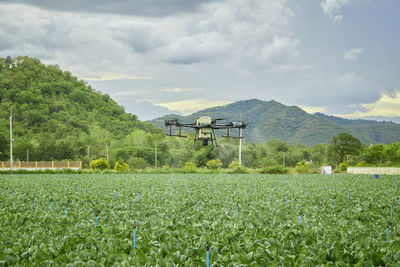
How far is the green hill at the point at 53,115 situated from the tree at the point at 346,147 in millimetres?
54297

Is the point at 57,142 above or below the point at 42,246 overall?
above

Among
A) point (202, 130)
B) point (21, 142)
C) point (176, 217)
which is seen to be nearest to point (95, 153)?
point (21, 142)

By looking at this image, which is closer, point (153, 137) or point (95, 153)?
point (95, 153)

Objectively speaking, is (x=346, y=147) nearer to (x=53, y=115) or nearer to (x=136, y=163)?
(x=136, y=163)

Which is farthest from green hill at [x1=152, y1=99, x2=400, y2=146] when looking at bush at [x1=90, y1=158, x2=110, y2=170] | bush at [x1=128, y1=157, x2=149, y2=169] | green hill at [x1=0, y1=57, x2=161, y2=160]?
bush at [x1=90, y1=158, x2=110, y2=170]

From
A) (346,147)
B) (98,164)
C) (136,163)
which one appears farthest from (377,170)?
(136,163)

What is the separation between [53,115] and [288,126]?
9484 cm

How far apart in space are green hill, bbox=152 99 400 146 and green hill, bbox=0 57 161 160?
33.5m

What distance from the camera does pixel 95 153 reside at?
88.4 meters

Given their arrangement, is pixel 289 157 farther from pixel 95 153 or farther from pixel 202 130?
pixel 202 130

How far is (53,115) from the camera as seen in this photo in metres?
92.9

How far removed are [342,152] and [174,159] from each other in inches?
1833

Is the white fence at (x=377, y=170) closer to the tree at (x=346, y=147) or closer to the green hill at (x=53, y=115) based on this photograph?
the tree at (x=346, y=147)

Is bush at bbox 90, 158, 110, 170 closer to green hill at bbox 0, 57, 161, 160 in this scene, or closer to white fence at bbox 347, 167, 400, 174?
green hill at bbox 0, 57, 161, 160
